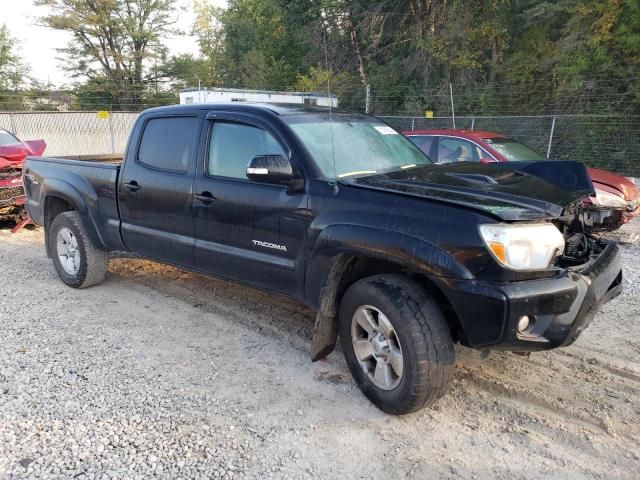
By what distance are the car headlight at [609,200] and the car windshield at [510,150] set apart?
1291 mm

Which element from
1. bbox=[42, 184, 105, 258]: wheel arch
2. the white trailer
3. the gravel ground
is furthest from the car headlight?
the white trailer

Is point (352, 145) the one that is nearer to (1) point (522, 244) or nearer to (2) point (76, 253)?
(1) point (522, 244)

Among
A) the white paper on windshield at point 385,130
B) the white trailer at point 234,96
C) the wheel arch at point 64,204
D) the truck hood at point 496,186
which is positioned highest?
the white trailer at point 234,96

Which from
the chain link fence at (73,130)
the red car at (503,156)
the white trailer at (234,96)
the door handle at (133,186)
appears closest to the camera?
the door handle at (133,186)

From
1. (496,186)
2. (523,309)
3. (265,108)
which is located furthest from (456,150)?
(523,309)

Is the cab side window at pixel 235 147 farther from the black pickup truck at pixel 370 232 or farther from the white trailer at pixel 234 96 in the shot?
the white trailer at pixel 234 96

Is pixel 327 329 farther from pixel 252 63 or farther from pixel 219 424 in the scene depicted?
pixel 252 63

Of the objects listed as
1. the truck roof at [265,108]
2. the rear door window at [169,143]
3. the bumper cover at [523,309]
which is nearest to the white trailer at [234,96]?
the rear door window at [169,143]

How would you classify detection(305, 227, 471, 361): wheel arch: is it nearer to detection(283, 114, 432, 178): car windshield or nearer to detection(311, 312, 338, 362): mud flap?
detection(311, 312, 338, 362): mud flap

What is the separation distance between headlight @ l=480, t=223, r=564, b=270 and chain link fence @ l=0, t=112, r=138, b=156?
1968 centimetres

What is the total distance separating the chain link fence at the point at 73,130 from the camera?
20.3 m

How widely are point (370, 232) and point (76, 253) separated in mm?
3775

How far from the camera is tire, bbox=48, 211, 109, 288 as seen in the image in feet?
18.3

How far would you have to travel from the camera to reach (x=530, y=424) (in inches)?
128
